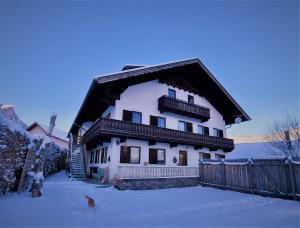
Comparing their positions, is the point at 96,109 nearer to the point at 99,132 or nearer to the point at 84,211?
the point at 99,132

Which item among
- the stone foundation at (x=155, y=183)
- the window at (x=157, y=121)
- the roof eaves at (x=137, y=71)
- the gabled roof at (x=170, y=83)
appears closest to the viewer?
the stone foundation at (x=155, y=183)

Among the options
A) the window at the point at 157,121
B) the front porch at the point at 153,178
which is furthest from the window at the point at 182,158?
the front porch at the point at 153,178

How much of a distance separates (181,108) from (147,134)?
5.26m

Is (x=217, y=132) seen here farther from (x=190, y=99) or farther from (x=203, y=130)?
(x=190, y=99)

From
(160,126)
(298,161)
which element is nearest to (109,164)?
(160,126)

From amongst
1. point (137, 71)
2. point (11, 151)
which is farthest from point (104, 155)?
point (11, 151)

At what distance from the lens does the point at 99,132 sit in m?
15.6

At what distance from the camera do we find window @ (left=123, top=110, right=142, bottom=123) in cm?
1797

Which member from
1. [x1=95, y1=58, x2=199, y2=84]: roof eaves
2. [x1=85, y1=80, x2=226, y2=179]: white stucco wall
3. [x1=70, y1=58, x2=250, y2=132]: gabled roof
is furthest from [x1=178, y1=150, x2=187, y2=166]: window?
[x1=95, y1=58, x2=199, y2=84]: roof eaves

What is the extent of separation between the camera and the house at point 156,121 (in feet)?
52.2

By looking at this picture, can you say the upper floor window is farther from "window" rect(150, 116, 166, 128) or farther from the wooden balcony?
"window" rect(150, 116, 166, 128)

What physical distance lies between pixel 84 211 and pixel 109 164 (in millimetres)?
10455

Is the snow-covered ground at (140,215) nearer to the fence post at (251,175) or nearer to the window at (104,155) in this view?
the fence post at (251,175)

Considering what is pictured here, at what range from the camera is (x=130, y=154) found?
1769cm
